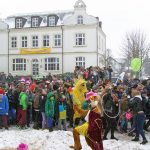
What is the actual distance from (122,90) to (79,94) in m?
3.65

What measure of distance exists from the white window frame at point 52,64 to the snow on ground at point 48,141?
3239 cm

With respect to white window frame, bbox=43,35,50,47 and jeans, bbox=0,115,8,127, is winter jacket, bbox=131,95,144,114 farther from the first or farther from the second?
white window frame, bbox=43,35,50,47

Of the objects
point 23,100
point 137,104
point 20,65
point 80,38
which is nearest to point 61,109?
point 23,100

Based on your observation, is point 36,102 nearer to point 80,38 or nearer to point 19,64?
point 80,38

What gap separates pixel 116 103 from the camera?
14.4 metres

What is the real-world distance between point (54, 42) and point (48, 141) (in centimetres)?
3446

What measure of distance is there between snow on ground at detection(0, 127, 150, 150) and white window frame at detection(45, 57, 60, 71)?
32.4 m

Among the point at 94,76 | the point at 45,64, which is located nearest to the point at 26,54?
the point at 45,64

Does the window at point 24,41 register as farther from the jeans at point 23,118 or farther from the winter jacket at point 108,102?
the winter jacket at point 108,102

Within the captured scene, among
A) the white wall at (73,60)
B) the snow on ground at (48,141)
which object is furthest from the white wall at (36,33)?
the snow on ground at (48,141)

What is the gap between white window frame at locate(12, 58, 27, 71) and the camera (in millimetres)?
47312

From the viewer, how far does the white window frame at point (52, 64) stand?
151ft

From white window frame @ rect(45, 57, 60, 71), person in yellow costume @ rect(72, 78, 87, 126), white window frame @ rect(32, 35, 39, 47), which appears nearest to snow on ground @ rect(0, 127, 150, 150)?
person in yellow costume @ rect(72, 78, 87, 126)

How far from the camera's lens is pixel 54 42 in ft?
152
